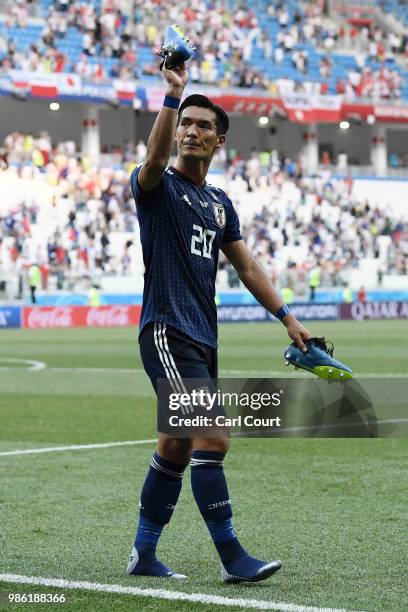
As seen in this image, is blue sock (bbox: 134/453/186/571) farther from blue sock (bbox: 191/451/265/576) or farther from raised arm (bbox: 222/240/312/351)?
raised arm (bbox: 222/240/312/351)

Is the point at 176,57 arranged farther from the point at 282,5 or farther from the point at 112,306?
the point at 282,5

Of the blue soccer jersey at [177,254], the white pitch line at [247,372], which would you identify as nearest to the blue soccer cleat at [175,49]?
the blue soccer jersey at [177,254]

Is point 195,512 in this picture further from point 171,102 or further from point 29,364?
point 29,364

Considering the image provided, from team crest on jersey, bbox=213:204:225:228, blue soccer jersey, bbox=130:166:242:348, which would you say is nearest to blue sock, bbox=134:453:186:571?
blue soccer jersey, bbox=130:166:242:348

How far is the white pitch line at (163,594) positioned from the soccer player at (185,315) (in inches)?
11.8

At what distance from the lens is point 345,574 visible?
18.7 ft

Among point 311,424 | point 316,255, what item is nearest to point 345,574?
point 311,424

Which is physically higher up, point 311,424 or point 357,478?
point 311,424

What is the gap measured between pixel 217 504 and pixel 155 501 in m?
0.33

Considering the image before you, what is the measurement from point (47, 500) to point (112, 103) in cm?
4123

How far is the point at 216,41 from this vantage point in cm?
5197

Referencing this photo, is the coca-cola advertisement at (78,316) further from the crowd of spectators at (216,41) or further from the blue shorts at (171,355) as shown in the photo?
the blue shorts at (171,355)

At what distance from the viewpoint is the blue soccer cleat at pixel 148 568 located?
5688 mm

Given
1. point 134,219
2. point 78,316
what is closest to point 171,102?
point 78,316
